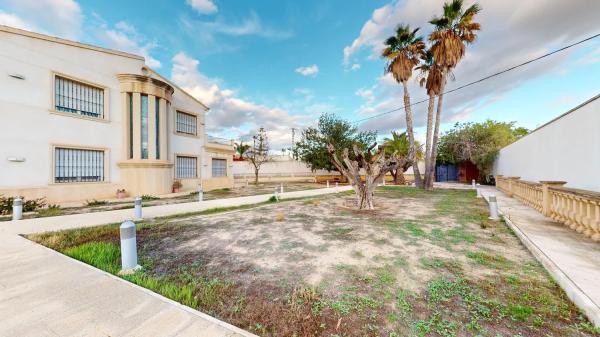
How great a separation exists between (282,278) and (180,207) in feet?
26.6

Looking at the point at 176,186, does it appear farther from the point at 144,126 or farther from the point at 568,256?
the point at 568,256

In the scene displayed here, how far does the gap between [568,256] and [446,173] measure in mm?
27609

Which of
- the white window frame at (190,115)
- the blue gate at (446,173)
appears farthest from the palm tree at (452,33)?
the white window frame at (190,115)

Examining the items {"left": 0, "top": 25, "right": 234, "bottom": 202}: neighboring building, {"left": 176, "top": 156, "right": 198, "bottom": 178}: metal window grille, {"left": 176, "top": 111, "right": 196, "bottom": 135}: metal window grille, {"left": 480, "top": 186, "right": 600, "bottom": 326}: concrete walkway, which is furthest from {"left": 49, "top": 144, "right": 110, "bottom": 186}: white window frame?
{"left": 480, "top": 186, "right": 600, "bottom": 326}: concrete walkway

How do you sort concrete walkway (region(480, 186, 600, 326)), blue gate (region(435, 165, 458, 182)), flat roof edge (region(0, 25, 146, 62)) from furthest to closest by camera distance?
1. blue gate (region(435, 165, 458, 182))
2. flat roof edge (region(0, 25, 146, 62))
3. concrete walkway (region(480, 186, 600, 326))

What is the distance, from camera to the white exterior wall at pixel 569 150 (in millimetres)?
6070

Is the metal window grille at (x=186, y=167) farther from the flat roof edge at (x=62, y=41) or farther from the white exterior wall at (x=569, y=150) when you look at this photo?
the white exterior wall at (x=569, y=150)

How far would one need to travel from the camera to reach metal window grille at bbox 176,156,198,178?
54.1 ft

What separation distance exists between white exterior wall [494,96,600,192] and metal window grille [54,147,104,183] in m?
20.4

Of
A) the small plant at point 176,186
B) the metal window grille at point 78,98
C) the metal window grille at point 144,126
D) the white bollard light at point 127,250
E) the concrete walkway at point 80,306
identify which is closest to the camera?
the concrete walkway at point 80,306

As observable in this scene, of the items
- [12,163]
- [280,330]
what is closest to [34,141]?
[12,163]

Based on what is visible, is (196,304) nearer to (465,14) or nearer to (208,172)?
(208,172)

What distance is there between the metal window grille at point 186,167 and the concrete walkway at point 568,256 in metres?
18.3

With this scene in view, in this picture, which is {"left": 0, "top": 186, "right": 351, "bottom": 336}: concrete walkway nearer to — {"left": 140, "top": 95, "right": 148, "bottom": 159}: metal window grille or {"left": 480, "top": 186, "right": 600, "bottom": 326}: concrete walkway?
{"left": 480, "top": 186, "right": 600, "bottom": 326}: concrete walkway
